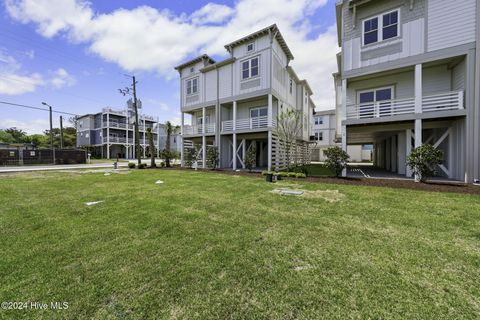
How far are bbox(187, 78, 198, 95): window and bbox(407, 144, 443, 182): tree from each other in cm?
1701

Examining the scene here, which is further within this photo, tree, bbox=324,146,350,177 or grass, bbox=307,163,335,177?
grass, bbox=307,163,335,177

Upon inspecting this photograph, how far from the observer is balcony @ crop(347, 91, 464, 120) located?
9953mm

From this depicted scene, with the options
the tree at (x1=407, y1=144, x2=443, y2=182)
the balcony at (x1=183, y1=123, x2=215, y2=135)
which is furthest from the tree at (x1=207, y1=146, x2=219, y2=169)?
the tree at (x1=407, y1=144, x2=443, y2=182)

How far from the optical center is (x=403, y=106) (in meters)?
11.0

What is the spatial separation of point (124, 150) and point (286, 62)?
42.8 m

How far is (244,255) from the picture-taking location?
3242 mm

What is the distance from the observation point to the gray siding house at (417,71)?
9.20 m

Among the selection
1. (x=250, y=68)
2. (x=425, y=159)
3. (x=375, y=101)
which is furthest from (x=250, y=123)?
(x=425, y=159)

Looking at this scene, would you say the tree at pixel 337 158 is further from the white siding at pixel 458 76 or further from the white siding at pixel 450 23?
the white siding at pixel 450 23

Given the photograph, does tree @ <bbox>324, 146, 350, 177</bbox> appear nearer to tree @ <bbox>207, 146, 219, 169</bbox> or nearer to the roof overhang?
tree @ <bbox>207, 146, 219, 169</bbox>

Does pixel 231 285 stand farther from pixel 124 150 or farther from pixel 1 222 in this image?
pixel 124 150

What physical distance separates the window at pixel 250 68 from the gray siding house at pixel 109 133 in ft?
104

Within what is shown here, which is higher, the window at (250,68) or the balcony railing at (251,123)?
the window at (250,68)

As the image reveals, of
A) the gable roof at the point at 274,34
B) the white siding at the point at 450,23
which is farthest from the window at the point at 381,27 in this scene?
the gable roof at the point at 274,34
